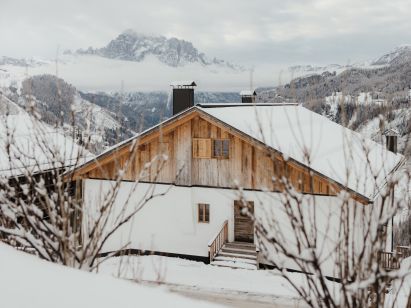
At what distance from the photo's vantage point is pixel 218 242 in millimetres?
18578

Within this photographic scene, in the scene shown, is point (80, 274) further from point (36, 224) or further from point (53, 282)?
point (36, 224)

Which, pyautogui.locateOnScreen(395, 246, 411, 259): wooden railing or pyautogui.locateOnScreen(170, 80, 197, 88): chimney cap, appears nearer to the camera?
pyautogui.locateOnScreen(395, 246, 411, 259): wooden railing

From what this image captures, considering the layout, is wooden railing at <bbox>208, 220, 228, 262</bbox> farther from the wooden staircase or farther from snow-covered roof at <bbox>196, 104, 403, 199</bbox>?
snow-covered roof at <bbox>196, 104, 403, 199</bbox>

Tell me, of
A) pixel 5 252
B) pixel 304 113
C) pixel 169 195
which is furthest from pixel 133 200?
pixel 5 252

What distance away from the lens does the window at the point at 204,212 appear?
19430mm

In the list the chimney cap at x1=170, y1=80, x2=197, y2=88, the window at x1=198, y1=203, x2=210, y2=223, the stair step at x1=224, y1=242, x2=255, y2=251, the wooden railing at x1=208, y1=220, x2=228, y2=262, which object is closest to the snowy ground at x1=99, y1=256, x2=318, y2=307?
the wooden railing at x1=208, y1=220, x2=228, y2=262

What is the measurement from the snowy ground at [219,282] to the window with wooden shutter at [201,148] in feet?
15.2

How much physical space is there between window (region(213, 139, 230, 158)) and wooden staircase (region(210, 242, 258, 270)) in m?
3.90

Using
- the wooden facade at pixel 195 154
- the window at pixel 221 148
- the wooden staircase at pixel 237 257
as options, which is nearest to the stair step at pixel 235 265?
the wooden staircase at pixel 237 257

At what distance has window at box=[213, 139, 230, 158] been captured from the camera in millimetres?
18948

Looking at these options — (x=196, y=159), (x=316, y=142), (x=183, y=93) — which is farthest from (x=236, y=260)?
(x=183, y=93)

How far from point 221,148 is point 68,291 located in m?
15.2

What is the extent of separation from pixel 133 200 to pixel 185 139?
3.68 meters

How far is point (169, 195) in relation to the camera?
766 inches
